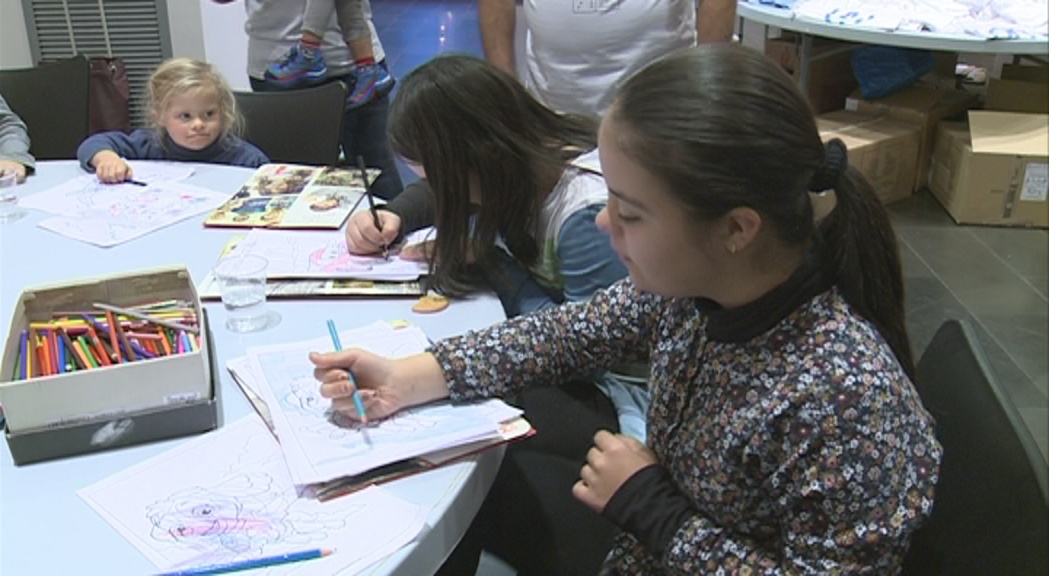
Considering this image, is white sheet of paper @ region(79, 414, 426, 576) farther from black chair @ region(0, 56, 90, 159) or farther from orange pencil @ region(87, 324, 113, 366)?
black chair @ region(0, 56, 90, 159)

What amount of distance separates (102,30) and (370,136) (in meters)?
1.78

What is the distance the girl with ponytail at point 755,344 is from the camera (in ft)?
2.84

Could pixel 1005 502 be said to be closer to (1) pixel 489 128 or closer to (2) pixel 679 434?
(2) pixel 679 434

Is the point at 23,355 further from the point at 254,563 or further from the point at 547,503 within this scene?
the point at 547,503

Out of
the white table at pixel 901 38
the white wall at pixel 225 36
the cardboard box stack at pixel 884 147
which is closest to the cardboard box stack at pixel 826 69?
the cardboard box stack at pixel 884 147

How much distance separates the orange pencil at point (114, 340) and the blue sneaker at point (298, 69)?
4.82 feet

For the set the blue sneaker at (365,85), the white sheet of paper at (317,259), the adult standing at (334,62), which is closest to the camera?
the white sheet of paper at (317,259)

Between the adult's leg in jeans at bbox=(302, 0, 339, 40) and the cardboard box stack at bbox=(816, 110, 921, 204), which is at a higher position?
the adult's leg in jeans at bbox=(302, 0, 339, 40)

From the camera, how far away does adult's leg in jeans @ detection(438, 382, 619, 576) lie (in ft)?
4.29

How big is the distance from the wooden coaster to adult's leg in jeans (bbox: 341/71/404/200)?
125 centimetres

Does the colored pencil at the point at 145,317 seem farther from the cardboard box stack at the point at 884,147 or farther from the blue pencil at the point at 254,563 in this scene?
the cardboard box stack at the point at 884,147

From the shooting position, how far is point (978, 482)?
0.93m

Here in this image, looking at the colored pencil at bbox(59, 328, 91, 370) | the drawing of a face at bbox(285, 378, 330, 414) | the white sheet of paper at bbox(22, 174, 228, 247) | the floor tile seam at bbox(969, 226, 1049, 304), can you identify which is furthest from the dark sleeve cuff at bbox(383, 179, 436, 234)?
the floor tile seam at bbox(969, 226, 1049, 304)

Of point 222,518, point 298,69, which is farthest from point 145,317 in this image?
point 298,69
